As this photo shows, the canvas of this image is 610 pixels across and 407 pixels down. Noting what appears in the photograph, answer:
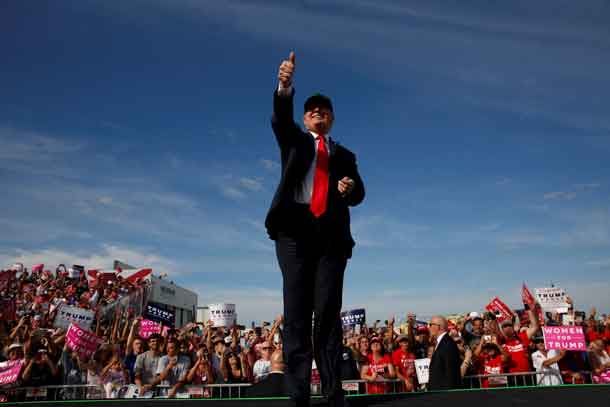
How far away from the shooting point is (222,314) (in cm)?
1296

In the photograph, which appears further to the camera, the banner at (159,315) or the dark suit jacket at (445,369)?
the banner at (159,315)

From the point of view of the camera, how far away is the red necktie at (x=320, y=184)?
8.46 feet

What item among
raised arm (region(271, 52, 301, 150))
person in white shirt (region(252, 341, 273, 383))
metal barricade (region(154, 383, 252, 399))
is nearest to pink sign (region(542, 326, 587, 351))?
person in white shirt (region(252, 341, 273, 383))

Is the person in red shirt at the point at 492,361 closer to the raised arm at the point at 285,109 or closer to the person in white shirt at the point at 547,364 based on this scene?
the person in white shirt at the point at 547,364

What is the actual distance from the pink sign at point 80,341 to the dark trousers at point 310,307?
296 inches

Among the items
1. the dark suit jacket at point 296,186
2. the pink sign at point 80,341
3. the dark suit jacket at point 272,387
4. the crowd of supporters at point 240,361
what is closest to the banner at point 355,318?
the crowd of supporters at point 240,361

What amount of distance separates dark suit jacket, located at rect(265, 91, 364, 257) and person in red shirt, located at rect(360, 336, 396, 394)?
5942 mm

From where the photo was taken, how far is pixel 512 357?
7961mm

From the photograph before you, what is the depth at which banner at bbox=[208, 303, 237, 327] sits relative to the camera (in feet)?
42.3

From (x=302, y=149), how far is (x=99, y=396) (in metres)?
7.13

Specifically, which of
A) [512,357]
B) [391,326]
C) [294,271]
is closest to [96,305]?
[391,326]

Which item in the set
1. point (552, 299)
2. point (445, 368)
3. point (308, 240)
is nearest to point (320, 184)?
point (308, 240)

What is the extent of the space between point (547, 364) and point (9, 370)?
9229mm

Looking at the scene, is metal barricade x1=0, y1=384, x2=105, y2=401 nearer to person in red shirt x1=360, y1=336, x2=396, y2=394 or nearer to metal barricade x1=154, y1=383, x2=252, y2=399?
metal barricade x1=154, y1=383, x2=252, y2=399
